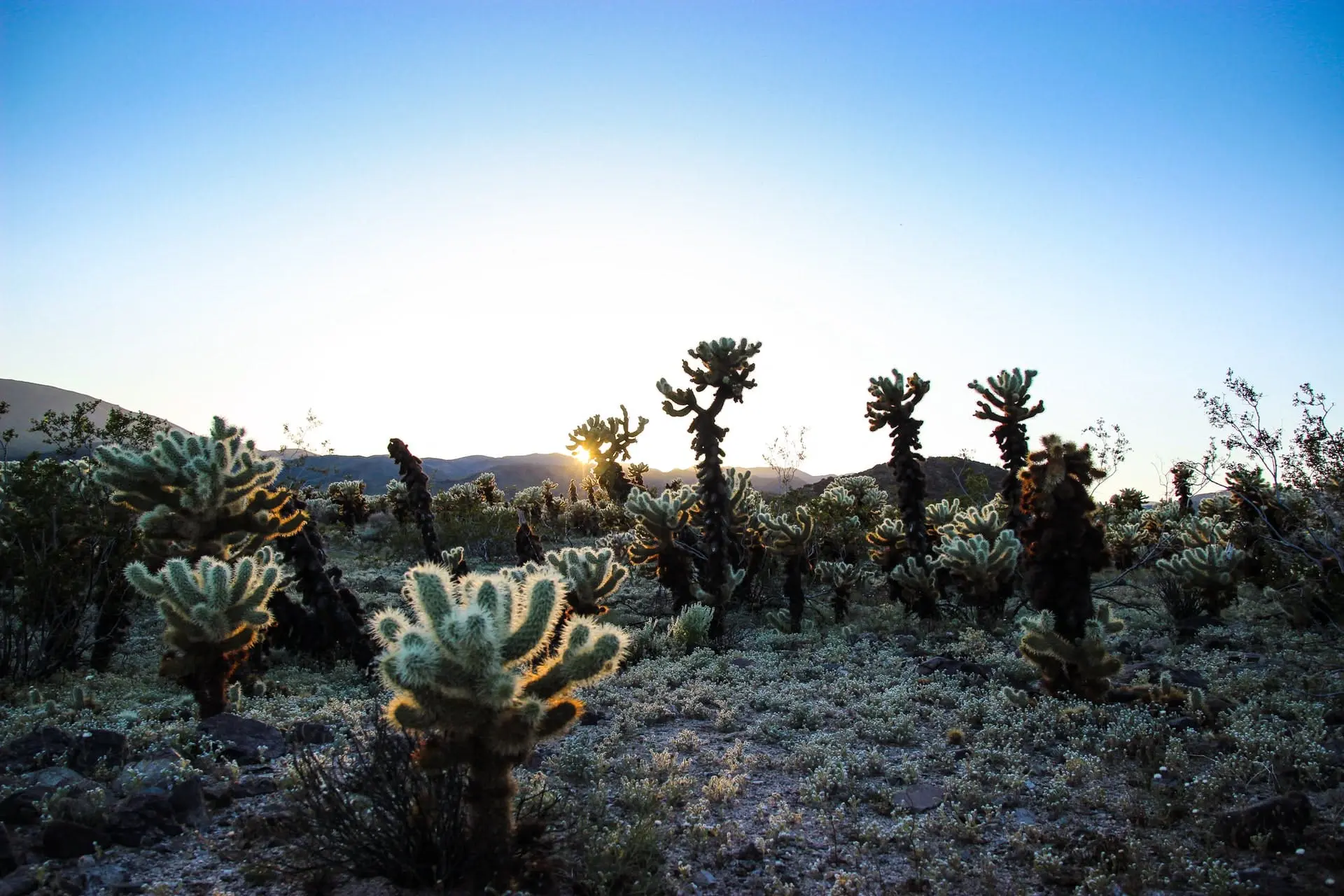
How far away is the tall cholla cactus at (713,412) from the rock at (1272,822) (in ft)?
25.1

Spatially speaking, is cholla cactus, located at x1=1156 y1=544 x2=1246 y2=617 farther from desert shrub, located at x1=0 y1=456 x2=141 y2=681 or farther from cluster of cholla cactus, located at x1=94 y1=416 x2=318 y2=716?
desert shrub, located at x1=0 y1=456 x2=141 y2=681

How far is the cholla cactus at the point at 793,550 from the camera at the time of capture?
39.1ft

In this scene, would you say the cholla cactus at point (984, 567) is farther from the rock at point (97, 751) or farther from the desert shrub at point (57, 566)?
the desert shrub at point (57, 566)

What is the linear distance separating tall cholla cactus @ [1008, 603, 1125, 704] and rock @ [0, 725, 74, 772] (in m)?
7.81

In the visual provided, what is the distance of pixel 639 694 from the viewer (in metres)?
8.33

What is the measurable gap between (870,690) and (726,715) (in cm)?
181

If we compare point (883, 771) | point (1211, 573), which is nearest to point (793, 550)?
point (1211, 573)

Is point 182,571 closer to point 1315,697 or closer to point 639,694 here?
point 639,694

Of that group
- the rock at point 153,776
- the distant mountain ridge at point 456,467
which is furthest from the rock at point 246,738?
the distant mountain ridge at point 456,467

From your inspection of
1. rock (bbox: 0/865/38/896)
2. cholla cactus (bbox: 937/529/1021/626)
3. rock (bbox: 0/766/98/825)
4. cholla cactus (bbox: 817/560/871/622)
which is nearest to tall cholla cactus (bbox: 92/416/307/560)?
rock (bbox: 0/766/98/825)

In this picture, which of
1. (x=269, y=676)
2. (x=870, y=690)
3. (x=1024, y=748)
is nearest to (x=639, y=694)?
(x=870, y=690)

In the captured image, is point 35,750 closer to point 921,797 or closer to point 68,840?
point 68,840

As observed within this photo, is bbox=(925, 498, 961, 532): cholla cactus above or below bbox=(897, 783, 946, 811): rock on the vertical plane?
above

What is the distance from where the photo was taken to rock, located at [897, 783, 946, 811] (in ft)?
18.0
